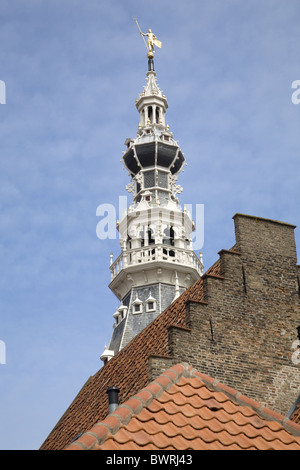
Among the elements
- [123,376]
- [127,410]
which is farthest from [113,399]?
[123,376]

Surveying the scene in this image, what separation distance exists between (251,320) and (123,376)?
15.8 ft

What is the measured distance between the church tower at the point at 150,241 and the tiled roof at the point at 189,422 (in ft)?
111

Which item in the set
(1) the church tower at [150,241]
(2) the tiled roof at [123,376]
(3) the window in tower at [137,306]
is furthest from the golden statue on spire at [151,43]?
(2) the tiled roof at [123,376]

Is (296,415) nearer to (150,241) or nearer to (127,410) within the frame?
(127,410)

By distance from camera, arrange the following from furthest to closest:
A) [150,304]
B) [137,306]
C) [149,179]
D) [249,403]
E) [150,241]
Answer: [149,179]
[150,241]
[137,306]
[150,304]
[249,403]

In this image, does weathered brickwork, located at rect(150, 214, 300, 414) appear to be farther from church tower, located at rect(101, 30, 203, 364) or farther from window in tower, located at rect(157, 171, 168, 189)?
window in tower, located at rect(157, 171, 168, 189)

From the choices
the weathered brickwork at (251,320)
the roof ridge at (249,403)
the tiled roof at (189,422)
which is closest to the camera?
the tiled roof at (189,422)

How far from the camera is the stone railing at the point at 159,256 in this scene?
54.4m

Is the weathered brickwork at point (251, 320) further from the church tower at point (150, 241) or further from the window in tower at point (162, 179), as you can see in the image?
the window in tower at point (162, 179)

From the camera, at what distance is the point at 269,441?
1430cm

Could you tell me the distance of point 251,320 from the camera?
17141mm

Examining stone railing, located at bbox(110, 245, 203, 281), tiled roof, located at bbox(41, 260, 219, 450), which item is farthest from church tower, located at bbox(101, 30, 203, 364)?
tiled roof, located at bbox(41, 260, 219, 450)

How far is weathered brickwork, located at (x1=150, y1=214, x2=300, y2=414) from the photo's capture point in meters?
16.3
